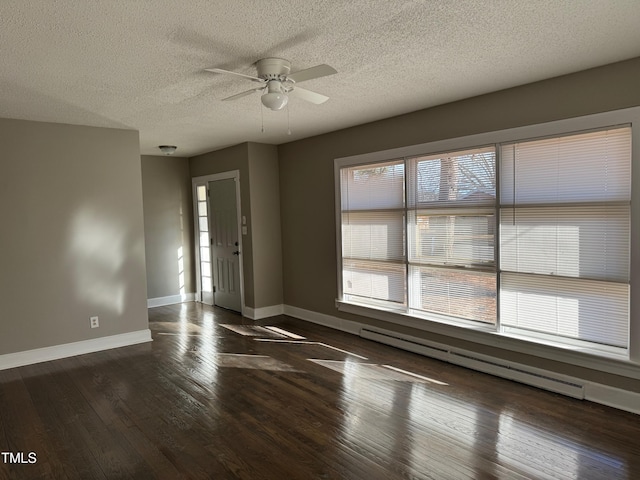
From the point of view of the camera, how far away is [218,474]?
7.95ft

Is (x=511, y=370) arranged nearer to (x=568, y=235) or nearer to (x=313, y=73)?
(x=568, y=235)

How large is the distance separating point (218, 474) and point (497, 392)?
2218mm

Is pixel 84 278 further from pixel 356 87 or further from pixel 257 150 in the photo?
pixel 356 87

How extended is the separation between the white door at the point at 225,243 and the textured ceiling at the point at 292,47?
8.08 feet

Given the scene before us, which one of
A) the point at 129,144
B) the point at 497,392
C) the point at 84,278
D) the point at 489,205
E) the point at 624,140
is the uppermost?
the point at 129,144

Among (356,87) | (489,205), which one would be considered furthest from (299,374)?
(356,87)

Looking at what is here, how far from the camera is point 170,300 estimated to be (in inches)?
284

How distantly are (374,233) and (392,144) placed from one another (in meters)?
1.00

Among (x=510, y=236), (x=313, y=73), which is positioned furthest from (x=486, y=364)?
(x=313, y=73)

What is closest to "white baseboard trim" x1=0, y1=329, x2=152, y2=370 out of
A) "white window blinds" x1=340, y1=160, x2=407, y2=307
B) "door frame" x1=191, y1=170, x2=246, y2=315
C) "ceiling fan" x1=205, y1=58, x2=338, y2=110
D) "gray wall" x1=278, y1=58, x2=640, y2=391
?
"door frame" x1=191, y1=170, x2=246, y2=315

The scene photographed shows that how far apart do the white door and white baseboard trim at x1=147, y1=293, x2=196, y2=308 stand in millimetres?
692

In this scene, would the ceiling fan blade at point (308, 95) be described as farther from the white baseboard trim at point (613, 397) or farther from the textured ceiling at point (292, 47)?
the white baseboard trim at point (613, 397)

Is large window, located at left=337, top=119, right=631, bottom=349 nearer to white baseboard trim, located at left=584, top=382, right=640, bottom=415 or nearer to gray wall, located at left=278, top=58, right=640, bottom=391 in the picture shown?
gray wall, located at left=278, top=58, right=640, bottom=391

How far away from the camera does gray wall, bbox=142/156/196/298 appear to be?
6996mm
